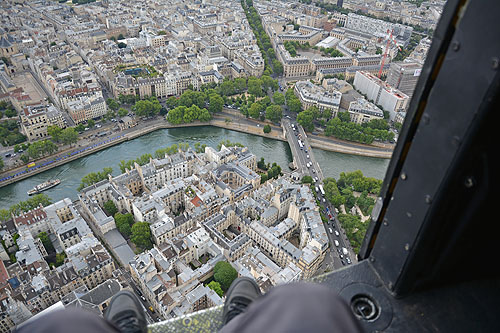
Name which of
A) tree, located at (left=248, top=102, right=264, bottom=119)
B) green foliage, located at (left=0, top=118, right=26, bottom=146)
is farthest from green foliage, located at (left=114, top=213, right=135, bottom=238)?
tree, located at (left=248, top=102, right=264, bottom=119)

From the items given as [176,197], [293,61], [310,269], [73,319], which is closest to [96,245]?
[176,197]

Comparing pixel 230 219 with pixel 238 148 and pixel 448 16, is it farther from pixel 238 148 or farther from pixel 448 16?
pixel 448 16

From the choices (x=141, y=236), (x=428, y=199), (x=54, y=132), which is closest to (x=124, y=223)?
(x=141, y=236)

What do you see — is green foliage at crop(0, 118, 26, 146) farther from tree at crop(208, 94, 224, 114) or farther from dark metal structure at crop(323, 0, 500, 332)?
dark metal structure at crop(323, 0, 500, 332)

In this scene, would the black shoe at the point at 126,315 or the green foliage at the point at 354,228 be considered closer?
the black shoe at the point at 126,315

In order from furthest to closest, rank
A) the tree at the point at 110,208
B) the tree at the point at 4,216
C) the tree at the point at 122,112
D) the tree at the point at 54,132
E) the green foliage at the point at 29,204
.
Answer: the tree at the point at 122,112, the tree at the point at 54,132, the tree at the point at 110,208, the green foliage at the point at 29,204, the tree at the point at 4,216

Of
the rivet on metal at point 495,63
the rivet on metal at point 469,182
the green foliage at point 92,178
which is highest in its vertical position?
the rivet on metal at point 495,63

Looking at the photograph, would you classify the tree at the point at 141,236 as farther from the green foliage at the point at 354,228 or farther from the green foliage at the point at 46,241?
the green foliage at the point at 354,228

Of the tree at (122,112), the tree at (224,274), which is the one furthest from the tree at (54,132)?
the tree at (224,274)
